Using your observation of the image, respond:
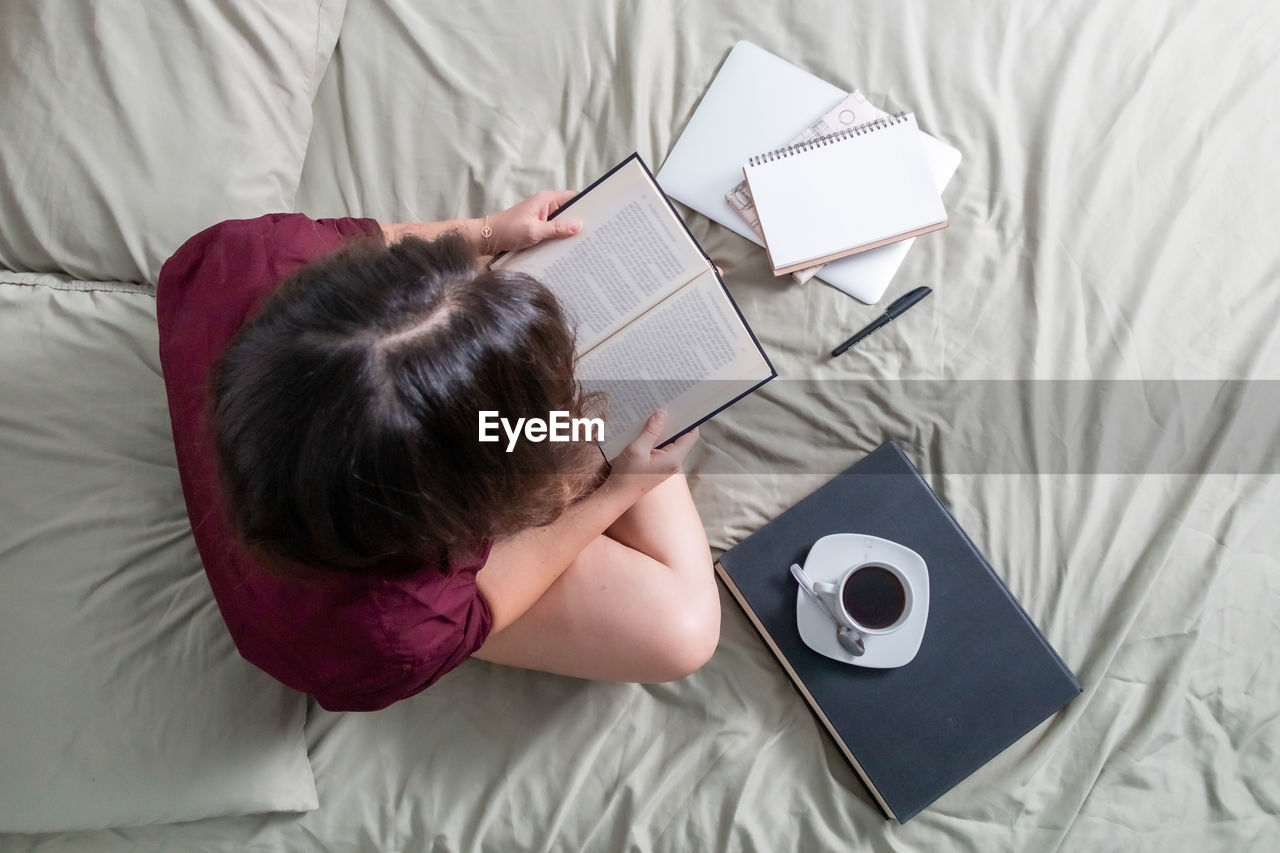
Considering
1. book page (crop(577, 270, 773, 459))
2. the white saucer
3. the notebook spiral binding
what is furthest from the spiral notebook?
the white saucer

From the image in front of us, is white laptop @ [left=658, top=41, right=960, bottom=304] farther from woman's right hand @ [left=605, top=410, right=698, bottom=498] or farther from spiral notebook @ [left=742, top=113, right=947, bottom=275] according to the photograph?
woman's right hand @ [left=605, top=410, right=698, bottom=498]

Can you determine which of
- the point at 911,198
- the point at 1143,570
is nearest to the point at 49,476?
the point at 911,198

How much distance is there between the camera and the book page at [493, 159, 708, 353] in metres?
0.75

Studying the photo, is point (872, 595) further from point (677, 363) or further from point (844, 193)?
point (844, 193)

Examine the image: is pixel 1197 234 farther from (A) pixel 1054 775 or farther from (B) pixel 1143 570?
(A) pixel 1054 775

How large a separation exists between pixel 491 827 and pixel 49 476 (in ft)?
→ 1.72

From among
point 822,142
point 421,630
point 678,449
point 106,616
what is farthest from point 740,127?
point 106,616

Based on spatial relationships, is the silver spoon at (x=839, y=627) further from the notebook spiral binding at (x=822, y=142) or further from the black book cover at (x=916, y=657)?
the notebook spiral binding at (x=822, y=142)

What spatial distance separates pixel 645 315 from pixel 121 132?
0.54 meters

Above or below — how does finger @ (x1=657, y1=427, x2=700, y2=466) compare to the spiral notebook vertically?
below

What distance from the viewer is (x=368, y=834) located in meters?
0.79

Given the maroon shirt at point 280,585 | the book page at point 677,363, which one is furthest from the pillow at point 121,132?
the book page at point 677,363

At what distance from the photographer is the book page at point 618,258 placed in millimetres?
750

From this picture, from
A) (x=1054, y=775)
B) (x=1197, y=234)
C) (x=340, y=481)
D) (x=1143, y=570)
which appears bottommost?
(x=1054, y=775)
